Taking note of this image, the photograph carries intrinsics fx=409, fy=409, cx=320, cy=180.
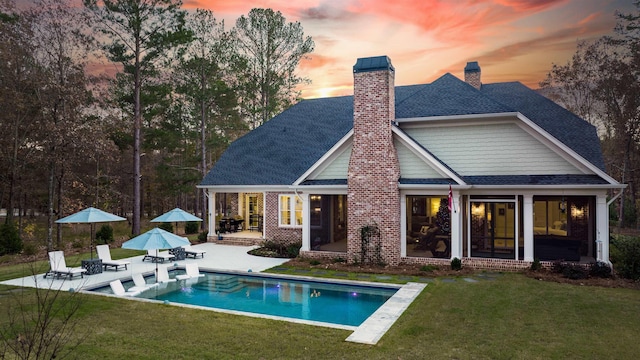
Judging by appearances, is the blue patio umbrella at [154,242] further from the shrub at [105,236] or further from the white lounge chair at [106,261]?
the shrub at [105,236]

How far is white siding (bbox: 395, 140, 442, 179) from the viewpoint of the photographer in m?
15.8

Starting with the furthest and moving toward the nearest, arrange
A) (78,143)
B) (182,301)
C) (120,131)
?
(120,131) < (78,143) < (182,301)

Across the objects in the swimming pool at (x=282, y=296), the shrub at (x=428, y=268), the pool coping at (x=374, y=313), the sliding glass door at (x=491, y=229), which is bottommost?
the swimming pool at (x=282, y=296)

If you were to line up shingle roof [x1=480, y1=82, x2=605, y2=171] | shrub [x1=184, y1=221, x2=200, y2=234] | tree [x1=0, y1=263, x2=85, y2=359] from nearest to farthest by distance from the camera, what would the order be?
tree [x1=0, y1=263, x2=85, y2=359]
shingle roof [x1=480, y1=82, x2=605, y2=171]
shrub [x1=184, y1=221, x2=200, y2=234]

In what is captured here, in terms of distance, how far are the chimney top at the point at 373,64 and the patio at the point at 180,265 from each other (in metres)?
8.46

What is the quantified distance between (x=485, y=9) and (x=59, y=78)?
2146 centimetres

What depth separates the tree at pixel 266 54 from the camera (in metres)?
33.4

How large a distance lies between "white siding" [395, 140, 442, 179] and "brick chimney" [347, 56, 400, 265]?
1.18 ft

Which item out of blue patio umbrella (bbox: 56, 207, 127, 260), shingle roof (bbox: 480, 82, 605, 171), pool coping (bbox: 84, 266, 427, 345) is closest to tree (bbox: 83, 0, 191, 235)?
blue patio umbrella (bbox: 56, 207, 127, 260)

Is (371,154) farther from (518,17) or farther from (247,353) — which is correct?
(518,17)

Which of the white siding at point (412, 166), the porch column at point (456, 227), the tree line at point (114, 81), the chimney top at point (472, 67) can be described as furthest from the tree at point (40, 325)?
the chimney top at point (472, 67)

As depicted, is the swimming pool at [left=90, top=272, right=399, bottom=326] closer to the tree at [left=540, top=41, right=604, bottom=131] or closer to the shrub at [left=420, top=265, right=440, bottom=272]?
the shrub at [left=420, top=265, right=440, bottom=272]

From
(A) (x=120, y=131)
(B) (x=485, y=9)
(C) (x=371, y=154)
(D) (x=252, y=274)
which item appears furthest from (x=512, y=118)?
(A) (x=120, y=131)

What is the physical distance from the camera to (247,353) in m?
7.30
